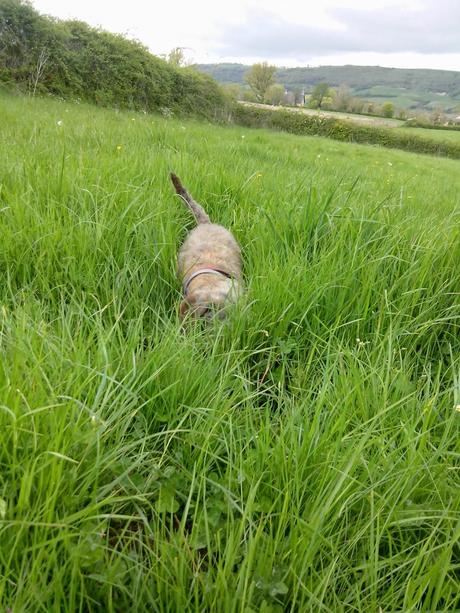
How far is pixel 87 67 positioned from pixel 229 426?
18623mm

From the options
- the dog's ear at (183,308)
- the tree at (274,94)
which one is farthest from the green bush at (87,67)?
the tree at (274,94)

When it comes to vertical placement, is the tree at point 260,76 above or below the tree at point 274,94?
above

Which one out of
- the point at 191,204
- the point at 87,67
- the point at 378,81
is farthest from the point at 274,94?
the point at 378,81

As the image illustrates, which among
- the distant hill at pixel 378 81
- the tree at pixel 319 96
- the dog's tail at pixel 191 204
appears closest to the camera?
the dog's tail at pixel 191 204

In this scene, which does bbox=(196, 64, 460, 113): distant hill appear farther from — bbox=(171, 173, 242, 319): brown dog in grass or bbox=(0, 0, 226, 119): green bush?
bbox=(171, 173, 242, 319): brown dog in grass

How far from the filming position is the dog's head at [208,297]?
84.7 inches

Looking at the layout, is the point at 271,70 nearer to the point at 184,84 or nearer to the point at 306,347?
the point at 184,84

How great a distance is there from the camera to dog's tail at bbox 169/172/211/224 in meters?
3.22

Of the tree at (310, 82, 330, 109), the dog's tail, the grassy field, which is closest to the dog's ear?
the grassy field

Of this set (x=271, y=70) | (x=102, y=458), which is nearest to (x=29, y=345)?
(x=102, y=458)

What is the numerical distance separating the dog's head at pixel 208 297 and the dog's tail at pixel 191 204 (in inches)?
34.6

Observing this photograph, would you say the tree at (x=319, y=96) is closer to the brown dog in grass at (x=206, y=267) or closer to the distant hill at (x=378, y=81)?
the brown dog in grass at (x=206, y=267)

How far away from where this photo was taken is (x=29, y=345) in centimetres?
143

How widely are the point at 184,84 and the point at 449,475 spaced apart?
2169 cm
